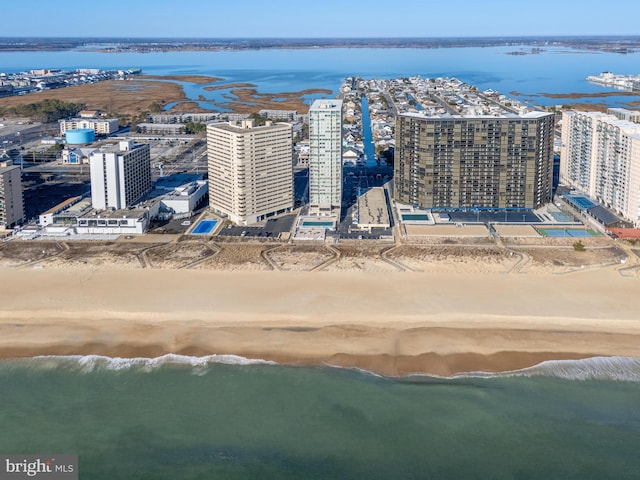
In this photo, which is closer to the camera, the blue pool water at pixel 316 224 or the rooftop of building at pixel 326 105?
the blue pool water at pixel 316 224

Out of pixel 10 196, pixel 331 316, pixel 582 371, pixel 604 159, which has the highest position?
pixel 604 159

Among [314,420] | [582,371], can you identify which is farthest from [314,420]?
[582,371]

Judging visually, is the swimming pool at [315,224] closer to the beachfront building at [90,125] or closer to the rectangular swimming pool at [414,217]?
the rectangular swimming pool at [414,217]

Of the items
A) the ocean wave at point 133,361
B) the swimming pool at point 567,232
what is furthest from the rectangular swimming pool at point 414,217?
the ocean wave at point 133,361

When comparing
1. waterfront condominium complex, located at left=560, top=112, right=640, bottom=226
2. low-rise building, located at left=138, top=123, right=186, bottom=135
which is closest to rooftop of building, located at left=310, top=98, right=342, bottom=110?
waterfront condominium complex, located at left=560, top=112, right=640, bottom=226

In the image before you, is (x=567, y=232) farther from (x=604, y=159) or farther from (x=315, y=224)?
(x=315, y=224)

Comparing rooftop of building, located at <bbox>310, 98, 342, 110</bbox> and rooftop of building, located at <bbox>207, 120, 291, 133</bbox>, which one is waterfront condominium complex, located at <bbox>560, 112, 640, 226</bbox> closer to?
rooftop of building, located at <bbox>310, 98, 342, 110</bbox>
